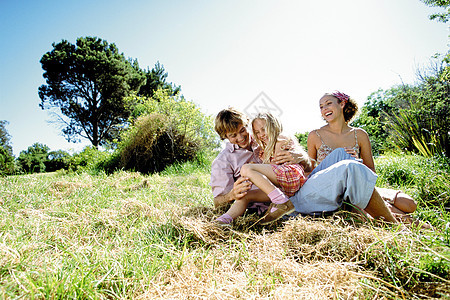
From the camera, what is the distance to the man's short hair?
2.58m

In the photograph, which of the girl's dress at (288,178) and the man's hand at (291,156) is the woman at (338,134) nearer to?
the man's hand at (291,156)

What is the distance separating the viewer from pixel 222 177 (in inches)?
108

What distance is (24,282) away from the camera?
109cm

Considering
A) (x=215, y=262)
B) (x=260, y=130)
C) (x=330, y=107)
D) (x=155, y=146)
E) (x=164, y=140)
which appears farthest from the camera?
(x=164, y=140)

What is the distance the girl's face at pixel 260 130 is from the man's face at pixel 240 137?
132 millimetres

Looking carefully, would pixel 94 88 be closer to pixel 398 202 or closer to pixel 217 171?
pixel 217 171

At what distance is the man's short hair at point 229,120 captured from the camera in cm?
258

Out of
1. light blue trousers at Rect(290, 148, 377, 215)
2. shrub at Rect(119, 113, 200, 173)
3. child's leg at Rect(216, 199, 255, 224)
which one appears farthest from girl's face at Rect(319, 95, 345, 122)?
shrub at Rect(119, 113, 200, 173)

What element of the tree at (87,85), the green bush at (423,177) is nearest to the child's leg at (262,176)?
the green bush at (423,177)

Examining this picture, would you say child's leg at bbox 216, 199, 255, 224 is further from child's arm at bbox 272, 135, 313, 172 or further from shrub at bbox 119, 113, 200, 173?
shrub at bbox 119, 113, 200, 173

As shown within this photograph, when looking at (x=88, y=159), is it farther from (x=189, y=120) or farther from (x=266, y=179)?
(x=266, y=179)

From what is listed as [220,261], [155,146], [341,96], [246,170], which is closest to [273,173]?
[246,170]

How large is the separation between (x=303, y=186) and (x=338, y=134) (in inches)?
44.1

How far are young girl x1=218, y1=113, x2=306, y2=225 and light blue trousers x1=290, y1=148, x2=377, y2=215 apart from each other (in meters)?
0.13
